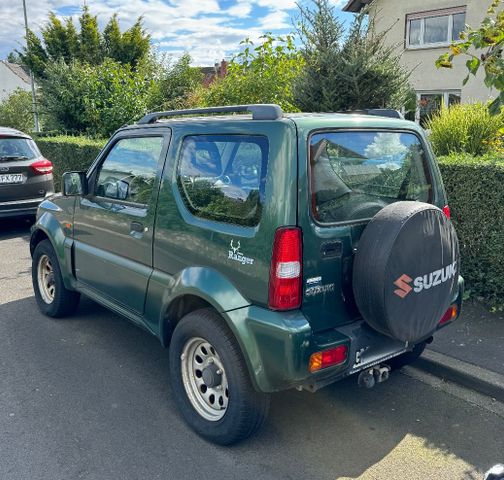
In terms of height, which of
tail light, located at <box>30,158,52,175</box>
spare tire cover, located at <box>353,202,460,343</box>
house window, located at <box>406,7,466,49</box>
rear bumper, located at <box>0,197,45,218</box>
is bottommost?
rear bumper, located at <box>0,197,45,218</box>

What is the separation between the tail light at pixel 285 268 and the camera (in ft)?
8.50

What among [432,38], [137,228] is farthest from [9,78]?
[137,228]

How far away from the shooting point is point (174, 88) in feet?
46.6

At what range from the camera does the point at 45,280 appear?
499cm

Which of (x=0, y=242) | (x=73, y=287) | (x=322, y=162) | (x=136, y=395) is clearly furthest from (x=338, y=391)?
(x=0, y=242)

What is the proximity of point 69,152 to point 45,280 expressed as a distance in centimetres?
605

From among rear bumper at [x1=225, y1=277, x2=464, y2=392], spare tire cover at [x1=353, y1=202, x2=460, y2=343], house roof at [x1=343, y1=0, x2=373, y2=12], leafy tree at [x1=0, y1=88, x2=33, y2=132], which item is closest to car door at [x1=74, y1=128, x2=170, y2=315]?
rear bumper at [x1=225, y1=277, x2=464, y2=392]

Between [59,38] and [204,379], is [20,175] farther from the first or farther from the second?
[59,38]

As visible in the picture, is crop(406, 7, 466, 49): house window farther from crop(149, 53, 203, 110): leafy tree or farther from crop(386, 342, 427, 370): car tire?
crop(386, 342, 427, 370): car tire

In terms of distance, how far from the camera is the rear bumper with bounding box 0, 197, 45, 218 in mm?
8023

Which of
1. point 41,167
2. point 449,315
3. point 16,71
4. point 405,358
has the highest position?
point 16,71

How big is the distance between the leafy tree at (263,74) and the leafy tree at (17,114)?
19.6 metres

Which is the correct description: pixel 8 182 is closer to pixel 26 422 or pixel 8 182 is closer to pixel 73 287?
pixel 73 287

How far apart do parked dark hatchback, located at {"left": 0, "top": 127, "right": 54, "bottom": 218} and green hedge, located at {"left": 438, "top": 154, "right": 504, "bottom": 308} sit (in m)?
6.23
